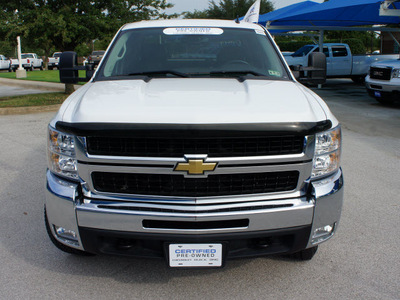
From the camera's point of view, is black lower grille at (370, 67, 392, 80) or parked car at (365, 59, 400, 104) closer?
parked car at (365, 59, 400, 104)

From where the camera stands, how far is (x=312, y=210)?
260 centimetres

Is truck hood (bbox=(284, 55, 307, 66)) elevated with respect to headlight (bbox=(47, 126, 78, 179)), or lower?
lower

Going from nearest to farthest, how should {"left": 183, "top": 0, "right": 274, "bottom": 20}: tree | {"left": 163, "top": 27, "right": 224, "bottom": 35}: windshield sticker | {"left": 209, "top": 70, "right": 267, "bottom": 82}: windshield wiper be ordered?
{"left": 209, "top": 70, "right": 267, "bottom": 82}: windshield wiper
{"left": 163, "top": 27, "right": 224, "bottom": 35}: windshield sticker
{"left": 183, "top": 0, "right": 274, "bottom": 20}: tree

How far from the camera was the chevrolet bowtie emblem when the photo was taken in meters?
2.47

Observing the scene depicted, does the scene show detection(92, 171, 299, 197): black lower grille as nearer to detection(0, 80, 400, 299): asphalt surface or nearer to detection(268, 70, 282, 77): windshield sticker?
detection(0, 80, 400, 299): asphalt surface

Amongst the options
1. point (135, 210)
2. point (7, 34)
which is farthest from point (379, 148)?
point (7, 34)

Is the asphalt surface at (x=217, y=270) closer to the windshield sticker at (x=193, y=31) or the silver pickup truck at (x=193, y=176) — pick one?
the silver pickup truck at (x=193, y=176)

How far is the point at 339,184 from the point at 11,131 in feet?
24.6

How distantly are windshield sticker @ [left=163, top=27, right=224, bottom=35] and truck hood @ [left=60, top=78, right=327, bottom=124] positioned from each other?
39.4 inches

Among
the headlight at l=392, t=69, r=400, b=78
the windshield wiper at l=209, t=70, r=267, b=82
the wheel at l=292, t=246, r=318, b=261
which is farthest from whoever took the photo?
the headlight at l=392, t=69, r=400, b=78

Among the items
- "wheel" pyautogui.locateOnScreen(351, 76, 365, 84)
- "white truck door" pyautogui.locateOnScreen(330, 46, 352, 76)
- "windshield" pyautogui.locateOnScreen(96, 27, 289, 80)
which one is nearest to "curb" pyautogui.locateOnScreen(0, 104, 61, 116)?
"windshield" pyautogui.locateOnScreen(96, 27, 289, 80)

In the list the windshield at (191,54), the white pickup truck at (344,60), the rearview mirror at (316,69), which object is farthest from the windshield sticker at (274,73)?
the white pickup truck at (344,60)

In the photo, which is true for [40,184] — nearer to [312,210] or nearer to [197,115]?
[197,115]

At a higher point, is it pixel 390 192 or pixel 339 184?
pixel 339 184
